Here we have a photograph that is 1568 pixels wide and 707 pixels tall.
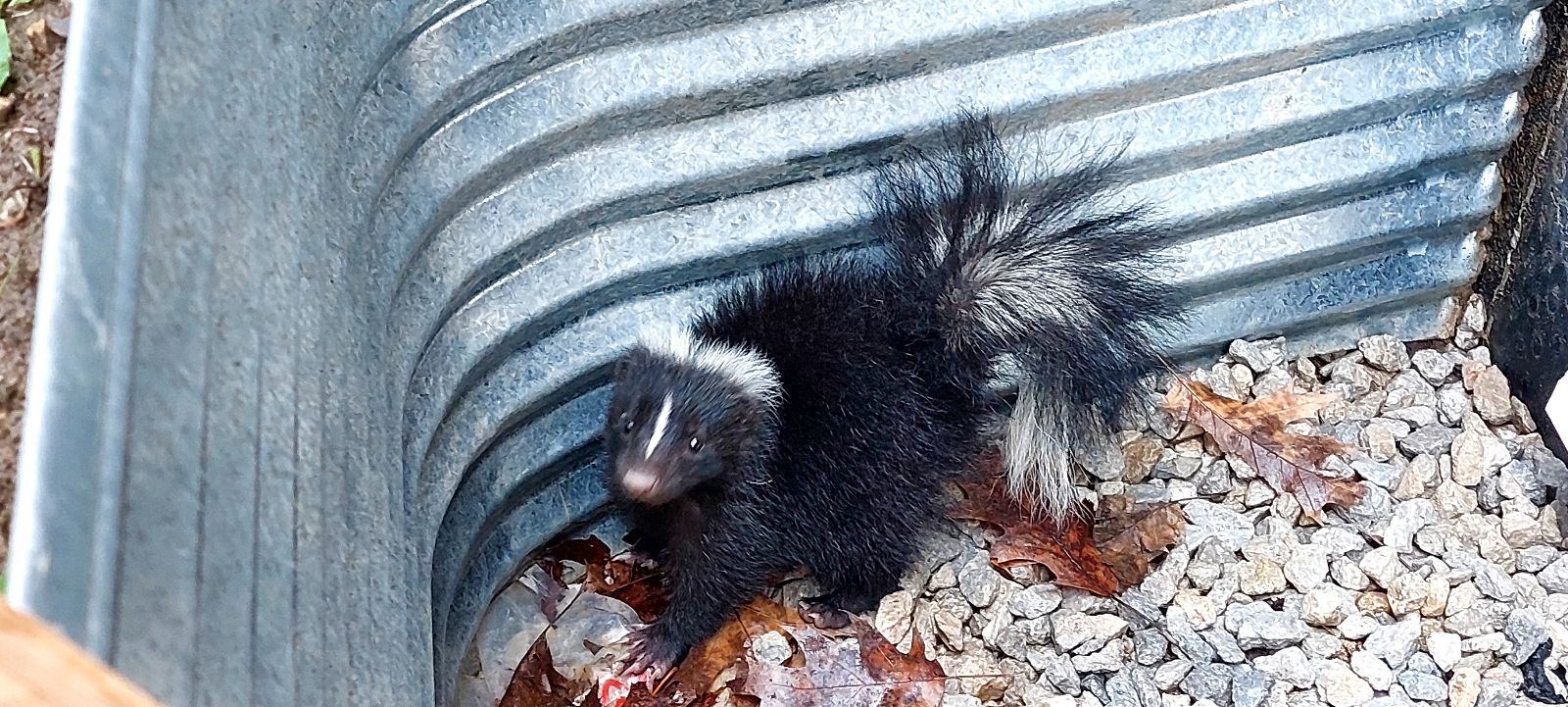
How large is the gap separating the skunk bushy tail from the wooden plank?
1.72 meters

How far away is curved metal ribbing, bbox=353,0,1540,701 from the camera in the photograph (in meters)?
2.03

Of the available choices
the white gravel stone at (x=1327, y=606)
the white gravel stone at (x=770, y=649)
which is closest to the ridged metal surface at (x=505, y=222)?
the white gravel stone at (x=770, y=649)

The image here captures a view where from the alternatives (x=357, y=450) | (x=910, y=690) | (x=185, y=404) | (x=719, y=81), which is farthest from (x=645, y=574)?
(x=185, y=404)

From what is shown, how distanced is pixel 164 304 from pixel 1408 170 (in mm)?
2433

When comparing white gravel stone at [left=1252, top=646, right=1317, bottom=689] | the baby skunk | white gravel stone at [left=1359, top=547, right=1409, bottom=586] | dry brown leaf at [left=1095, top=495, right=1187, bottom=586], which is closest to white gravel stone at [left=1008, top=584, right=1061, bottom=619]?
dry brown leaf at [left=1095, top=495, right=1187, bottom=586]

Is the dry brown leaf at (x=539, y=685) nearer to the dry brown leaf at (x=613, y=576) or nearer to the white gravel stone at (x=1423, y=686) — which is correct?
the dry brown leaf at (x=613, y=576)

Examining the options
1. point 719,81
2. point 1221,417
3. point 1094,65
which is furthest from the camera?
point 1221,417

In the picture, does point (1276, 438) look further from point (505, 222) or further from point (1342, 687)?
point (505, 222)

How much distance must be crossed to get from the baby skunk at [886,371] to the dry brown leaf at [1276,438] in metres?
0.33

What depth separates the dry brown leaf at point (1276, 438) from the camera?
2.72 m

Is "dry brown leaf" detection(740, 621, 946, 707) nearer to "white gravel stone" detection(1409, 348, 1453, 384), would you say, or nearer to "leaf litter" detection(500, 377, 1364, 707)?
"leaf litter" detection(500, 377, 1364, 707)

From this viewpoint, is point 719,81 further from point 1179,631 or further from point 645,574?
point 1179,631

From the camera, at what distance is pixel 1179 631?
2.57 meters

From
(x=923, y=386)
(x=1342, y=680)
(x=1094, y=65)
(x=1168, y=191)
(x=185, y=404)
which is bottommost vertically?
(x=1342, y=680)
